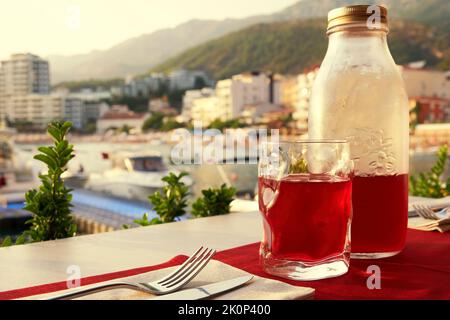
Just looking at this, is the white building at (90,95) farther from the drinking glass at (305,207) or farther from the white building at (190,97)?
the drinking glass at (305,207)

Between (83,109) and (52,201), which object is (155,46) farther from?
(52,201)

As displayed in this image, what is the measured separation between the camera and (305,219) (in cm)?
44

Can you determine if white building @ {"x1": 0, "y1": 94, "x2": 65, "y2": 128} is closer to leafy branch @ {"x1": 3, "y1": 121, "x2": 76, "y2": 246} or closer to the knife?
leafy branch @ {"x1": 3, "y1": 121, "x2": 76, "y2": 246}

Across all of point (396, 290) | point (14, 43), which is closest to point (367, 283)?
point (396, 290)

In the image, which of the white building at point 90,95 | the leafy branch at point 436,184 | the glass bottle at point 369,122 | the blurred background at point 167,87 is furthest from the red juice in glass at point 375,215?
the white building at point 90,95

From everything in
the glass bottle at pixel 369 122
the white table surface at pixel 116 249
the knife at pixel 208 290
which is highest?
the glass bottle at pixel 369 122

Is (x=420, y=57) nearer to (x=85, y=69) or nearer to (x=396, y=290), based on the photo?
(x=85, y=69)

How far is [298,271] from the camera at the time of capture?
1.39 feet

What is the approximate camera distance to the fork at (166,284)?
0.33 m

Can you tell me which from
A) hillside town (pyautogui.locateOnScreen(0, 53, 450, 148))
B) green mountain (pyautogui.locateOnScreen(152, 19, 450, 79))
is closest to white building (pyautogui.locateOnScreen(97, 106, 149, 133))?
hillside town (pyautogui.locateOnScreen(0, 53, 450, 148))

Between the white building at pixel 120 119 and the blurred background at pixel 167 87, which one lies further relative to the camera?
the white building at pixel 120 119

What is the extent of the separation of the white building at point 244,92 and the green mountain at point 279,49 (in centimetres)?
49

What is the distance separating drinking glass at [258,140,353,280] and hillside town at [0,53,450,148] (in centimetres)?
1784

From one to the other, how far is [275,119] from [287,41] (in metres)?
3.24
